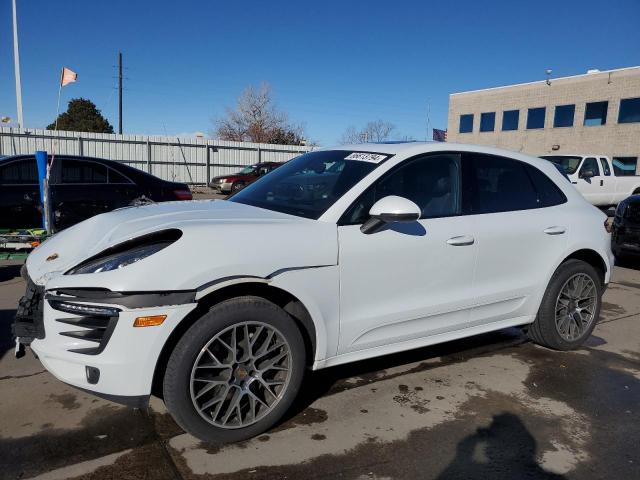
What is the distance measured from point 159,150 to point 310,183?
76.1 ft

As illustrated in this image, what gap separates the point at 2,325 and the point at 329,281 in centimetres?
340

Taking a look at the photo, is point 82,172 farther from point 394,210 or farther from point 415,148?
point 394,210

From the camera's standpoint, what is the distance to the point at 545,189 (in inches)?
166

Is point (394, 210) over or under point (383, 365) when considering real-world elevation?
over

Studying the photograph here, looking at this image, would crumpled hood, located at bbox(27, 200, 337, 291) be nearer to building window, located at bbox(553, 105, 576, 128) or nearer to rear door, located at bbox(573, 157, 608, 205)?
rear door, located at bbox(573, 157, 608, 205)

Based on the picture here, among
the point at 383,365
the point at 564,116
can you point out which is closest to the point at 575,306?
the point at 383,365

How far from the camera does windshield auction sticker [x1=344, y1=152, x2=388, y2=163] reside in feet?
11.3

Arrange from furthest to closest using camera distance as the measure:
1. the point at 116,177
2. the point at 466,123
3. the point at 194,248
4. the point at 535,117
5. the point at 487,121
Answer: the point at 466,123, the point at 487,121, the point at 535,117, the point at 116,177, the point at 194,248

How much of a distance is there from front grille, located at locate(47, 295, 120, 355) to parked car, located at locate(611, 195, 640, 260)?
8014mm

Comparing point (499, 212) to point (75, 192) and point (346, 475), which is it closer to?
point (346, 475)

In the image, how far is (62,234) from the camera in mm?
3350

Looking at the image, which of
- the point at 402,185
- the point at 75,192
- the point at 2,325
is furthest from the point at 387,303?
the point at 75,192

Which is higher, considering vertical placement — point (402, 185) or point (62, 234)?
point (402, 185)

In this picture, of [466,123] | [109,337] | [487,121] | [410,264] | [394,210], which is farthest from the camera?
[466,123]
